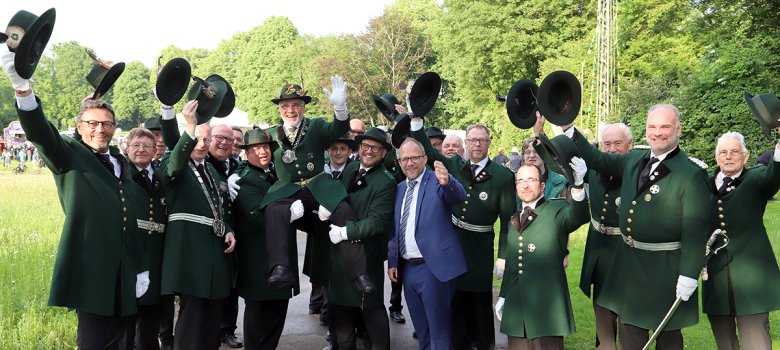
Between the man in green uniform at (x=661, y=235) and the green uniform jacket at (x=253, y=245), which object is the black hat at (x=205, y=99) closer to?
the green uniform jacket at (x=253, y=245)

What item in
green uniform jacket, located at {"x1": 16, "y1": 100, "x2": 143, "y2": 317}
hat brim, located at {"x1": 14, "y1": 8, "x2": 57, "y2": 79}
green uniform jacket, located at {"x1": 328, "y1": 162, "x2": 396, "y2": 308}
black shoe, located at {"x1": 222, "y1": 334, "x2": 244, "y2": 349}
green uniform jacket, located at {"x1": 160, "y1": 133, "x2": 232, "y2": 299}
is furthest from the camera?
black shoe, located at {"x1": 222, "y1": 334, "x2": 244, "y2": 349}

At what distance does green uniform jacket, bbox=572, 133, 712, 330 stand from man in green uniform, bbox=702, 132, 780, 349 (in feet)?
2.24

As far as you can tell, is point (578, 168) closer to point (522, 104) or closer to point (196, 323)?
point (522, 104)

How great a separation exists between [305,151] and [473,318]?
92.9 inches

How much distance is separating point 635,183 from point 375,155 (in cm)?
230

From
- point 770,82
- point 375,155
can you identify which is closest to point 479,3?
point 770,82

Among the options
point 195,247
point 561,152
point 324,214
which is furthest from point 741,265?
point 195,247

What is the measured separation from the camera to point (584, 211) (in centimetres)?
475

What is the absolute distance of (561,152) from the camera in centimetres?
459

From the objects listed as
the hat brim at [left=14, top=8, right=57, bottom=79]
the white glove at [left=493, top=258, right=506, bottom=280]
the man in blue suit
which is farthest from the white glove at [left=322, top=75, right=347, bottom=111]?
the hat brim at [left=14, top=8, right=57, bottom=79]

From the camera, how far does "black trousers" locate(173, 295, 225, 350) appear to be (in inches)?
209

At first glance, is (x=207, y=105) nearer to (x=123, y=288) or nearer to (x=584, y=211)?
(x=123, y=288)

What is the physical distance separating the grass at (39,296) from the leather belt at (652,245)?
6.52 feet

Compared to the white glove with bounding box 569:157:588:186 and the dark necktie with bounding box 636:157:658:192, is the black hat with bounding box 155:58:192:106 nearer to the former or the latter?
the white glove with bounding box 569:157:588:186
